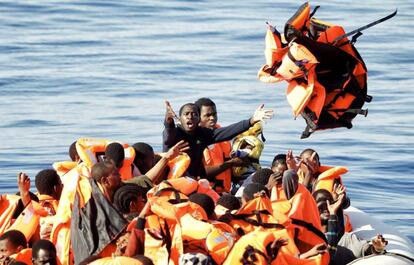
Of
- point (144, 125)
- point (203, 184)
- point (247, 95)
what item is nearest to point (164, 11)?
point (247, 95)

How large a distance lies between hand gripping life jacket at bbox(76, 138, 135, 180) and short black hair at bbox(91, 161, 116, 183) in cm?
80

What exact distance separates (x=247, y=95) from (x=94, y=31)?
249 inches

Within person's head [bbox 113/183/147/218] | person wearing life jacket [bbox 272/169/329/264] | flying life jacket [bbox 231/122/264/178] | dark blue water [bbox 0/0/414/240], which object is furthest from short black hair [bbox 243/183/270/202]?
dark blue water [bbox 0/0/414/240]

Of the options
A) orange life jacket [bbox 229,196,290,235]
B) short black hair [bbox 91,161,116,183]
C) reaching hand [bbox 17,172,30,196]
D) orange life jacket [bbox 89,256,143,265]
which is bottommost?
orange life jacket [bbox 89,256,143,265]

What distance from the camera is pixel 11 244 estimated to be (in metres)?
10.9

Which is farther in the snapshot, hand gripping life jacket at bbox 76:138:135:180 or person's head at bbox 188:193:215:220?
hand gripping life jacket at bbox 76:138:135:180

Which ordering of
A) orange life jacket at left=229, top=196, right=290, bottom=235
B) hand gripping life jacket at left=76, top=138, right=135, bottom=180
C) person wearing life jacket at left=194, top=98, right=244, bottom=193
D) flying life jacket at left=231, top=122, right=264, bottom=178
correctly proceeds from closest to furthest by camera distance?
orange life jacket at left=229, top=196, right=290, bottom=235
hand gripping life jacket at left=76, top=138, right=135, bottom=180
person wearing life jacket at left=194, top=98, right=244, bottom=193
flying life jacket at left=231, top=122, right=264, bottom=178

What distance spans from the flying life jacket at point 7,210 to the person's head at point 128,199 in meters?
1.08

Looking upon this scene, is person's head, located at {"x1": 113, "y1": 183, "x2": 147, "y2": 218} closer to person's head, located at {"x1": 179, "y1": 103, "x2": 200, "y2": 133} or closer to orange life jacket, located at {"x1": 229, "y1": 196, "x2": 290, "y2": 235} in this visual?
orange life jacket, located at {"x1": 229, "y1": 196, "x2": 290, "y2": 235}

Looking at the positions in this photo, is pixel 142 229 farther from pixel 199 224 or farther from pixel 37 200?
pixel 37 200

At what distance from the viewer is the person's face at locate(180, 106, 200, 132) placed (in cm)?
1268

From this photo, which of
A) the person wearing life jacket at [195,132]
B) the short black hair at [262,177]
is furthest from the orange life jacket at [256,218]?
the person wearing life jacket at [195,132]

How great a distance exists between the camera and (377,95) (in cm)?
2341

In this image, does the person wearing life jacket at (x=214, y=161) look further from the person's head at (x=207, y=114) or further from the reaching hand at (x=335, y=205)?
the reaching hand at (x=335, y=205)
